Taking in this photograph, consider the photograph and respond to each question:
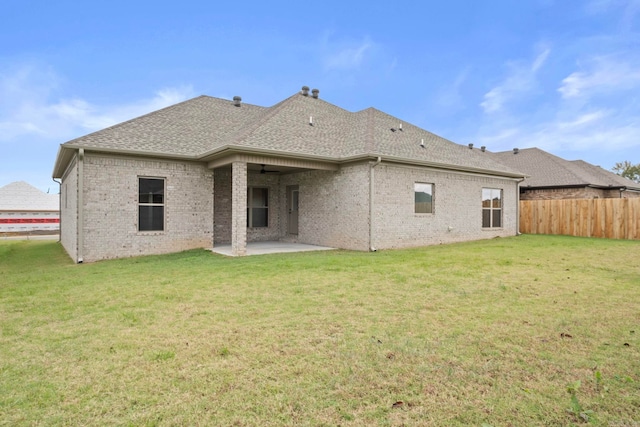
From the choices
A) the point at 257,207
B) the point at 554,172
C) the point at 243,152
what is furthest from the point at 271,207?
the point at 554,172

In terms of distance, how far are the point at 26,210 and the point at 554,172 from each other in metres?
37.4

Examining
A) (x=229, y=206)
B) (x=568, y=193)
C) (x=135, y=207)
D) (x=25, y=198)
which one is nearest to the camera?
(x=135, y=207)

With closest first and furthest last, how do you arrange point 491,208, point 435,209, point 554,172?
point 435,209 < point 491,208 < point 554,172

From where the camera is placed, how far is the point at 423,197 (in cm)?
1391

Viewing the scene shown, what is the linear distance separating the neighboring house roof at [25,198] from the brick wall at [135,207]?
78.7 ft

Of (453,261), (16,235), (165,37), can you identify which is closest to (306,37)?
(165,37)

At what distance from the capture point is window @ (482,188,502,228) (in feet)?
54.3

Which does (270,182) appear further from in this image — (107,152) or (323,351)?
(323,351)

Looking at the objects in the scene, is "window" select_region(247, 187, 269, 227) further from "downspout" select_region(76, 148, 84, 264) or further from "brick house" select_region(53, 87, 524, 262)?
"downspout" select_region(76, 148, 84, 264)

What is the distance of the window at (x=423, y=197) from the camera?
1367 centimetres

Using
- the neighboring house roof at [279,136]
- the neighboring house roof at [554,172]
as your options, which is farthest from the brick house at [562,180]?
the neighboring house roof at [279,136]

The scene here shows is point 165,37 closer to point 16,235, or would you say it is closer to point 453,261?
point 453,261

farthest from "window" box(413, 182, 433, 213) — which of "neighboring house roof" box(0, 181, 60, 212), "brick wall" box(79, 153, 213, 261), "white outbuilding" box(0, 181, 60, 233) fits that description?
"neighboring house roof" box(0, 181, 60, 212)

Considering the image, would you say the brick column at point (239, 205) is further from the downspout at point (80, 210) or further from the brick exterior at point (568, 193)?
the brick exterior at point (568, 193)
